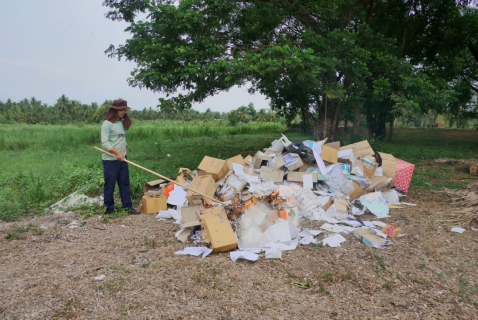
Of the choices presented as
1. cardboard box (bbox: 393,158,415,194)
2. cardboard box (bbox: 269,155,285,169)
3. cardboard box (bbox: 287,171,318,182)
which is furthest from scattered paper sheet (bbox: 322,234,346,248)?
cardboard box (bbox: 393,158,415,194)

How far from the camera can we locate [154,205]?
16.5ft

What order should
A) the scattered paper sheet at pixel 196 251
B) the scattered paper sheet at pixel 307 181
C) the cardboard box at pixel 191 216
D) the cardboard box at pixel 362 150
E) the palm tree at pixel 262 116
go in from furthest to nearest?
the palm tree at pixel 262 116 → the cardboard box at pixel 362 150 → the scattered paper sheet at pixel 307 181 → the cardboard box at pixel 191 216 → the scattered paper sheet at pixel 196 251

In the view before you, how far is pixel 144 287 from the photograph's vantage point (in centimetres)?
294

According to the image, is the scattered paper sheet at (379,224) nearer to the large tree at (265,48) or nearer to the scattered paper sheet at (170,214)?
the scattered paper sheet at (170,214)

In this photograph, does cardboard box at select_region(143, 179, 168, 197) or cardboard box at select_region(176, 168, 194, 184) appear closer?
cardboard box at select_region(176, 168, 194, 184)

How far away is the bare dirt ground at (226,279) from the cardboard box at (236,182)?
3.76ft

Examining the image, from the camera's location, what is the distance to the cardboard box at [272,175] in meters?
5.38

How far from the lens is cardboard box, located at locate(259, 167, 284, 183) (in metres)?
5.38

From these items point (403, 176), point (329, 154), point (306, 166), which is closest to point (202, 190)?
point (306, 166)

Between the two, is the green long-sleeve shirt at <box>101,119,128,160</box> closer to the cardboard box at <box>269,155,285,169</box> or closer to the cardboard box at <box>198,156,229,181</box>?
the cardboard box at <box>198,156,229,181</box>

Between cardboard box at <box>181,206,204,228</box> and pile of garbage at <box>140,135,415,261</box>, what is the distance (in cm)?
1

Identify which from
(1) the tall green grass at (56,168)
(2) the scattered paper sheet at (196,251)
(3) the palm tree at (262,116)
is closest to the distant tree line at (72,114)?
(3) the palm tree at (262,116)

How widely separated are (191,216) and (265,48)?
14.7ft

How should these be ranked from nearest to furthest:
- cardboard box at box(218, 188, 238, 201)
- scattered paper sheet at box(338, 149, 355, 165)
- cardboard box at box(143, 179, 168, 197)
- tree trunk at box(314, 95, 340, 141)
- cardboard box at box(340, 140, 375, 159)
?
cardboard box at box(218, 188, 238, 201) < cardboard box at box(143, 179, 168, 197) < scattered paper sheet at box(338, 149, 355, 165) < cardboard box at box(340, 140, 375, 159) < tree trunk at box(314, 95, 340, 141)
